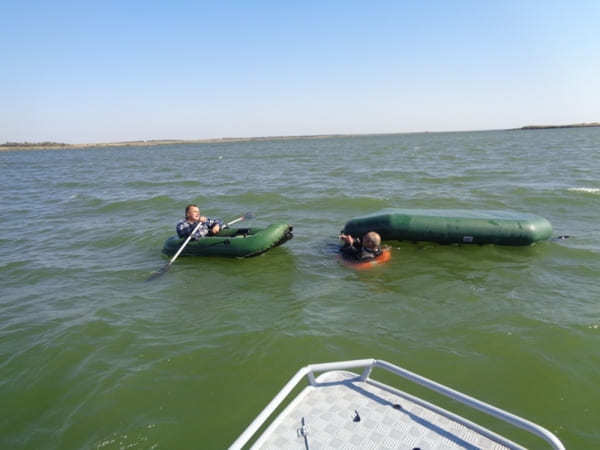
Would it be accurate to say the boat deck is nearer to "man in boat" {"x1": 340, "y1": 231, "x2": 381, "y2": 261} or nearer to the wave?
"man in boat" {"x1": 340, "y1": 231, "x2": 381, "y2": 261}

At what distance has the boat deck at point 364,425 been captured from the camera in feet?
7.04

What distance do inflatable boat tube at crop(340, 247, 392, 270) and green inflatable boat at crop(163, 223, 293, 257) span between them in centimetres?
166

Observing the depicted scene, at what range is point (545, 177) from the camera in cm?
1755

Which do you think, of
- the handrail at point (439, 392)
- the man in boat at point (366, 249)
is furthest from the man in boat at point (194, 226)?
the handrail at point (439, 392)

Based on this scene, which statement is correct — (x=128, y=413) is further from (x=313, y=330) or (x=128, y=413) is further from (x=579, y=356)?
(x=579, y=356)

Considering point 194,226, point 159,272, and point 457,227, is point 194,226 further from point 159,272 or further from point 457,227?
point 457,227

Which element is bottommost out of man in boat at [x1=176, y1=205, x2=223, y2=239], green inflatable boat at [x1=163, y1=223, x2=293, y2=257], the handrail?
green inflatable boat at [x1=163, y1=223, x2=293, y2=257]

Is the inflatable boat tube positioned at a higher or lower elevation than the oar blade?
higher

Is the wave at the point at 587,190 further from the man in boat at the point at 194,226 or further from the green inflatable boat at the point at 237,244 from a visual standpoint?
the man in boat at the point at 194,226

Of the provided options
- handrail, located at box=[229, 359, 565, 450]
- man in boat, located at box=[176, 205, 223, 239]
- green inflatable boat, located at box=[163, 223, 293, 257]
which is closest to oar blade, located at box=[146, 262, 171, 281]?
green inflatable boat, located at box=[163, 223, 293, 257]

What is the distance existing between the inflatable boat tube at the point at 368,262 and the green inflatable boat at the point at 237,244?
1.66 meters

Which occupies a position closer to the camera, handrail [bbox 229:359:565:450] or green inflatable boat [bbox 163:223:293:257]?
handrail [bbox 229:359:565:450]

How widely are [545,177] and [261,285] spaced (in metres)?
16.9

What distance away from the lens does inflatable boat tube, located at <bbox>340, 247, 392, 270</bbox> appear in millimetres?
7449
